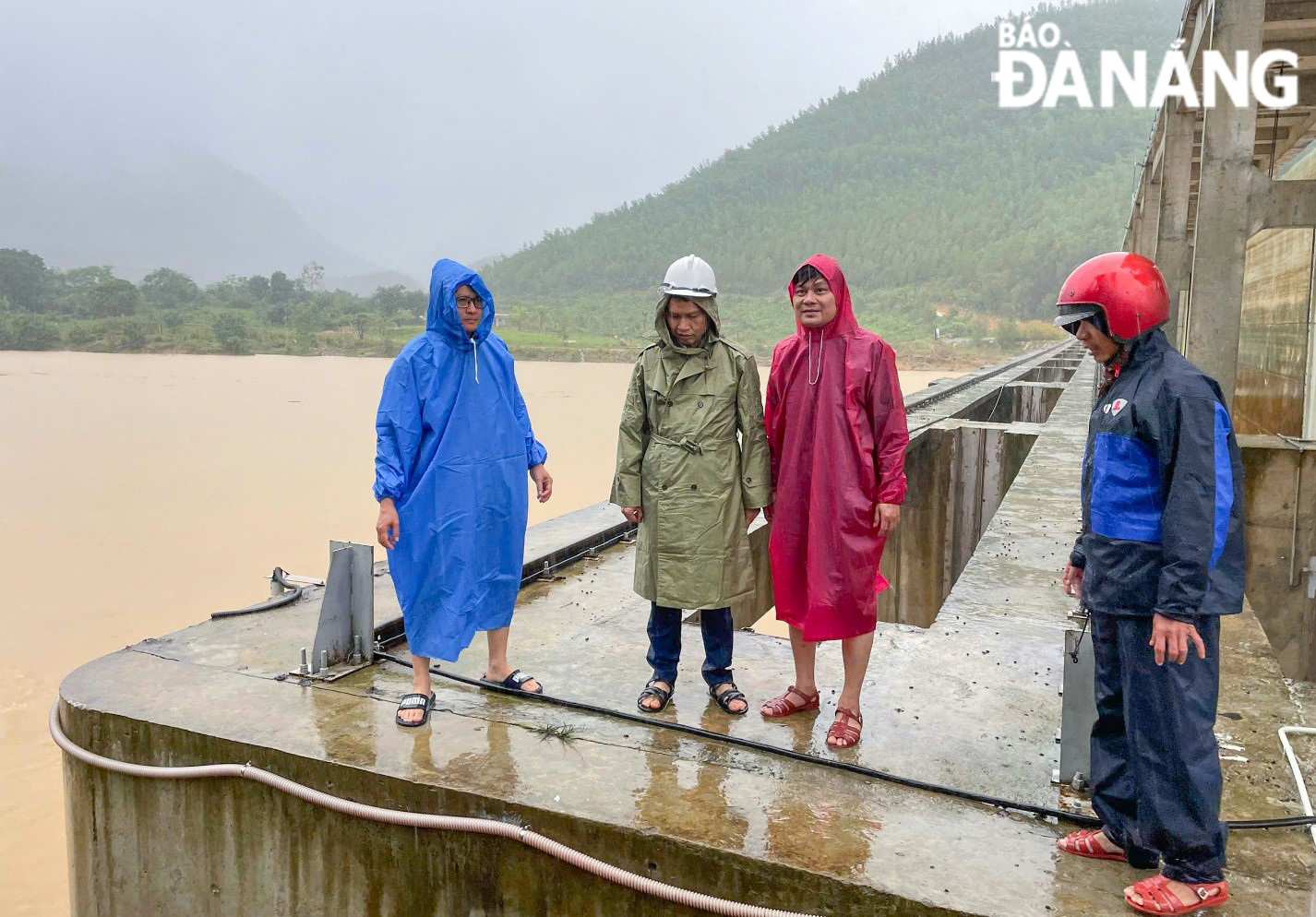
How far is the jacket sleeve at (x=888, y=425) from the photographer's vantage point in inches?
132

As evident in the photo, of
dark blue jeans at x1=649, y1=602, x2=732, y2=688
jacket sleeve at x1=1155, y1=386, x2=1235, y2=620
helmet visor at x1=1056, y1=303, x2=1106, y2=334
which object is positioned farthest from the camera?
dark blue jeans at x1=649, y1=602, x2=732, y2=688

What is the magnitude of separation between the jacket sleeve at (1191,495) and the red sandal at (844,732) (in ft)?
4.32

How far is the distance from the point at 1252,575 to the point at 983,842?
5326mm

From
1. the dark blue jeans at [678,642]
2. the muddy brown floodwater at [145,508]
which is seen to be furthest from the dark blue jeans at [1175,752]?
the muddy brown floodwater at [145,508]

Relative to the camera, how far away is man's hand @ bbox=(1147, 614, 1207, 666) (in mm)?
2350

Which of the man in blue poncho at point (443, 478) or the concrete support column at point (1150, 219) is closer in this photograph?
the man in blue poncho at point (443, 478)

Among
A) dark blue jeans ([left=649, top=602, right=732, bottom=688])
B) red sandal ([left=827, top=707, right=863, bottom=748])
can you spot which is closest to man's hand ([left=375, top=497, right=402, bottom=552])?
dark blue jeans ([left=649, top=602, right=732, bottom=688])

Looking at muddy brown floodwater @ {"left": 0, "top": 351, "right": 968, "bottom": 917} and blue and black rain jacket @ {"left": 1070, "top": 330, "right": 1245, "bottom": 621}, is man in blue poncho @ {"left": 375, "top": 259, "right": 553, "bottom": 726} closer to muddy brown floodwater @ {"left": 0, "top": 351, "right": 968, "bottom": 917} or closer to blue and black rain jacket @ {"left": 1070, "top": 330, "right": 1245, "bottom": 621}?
blue and black rain jacket @ {"left": 1070, "top": 330, "right": 1245, "bottom": 621}

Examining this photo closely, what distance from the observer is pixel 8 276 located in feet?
204

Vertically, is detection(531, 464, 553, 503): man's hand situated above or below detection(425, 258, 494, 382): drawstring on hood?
below

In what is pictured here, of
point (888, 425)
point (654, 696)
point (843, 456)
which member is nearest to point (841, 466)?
point (843, 456)

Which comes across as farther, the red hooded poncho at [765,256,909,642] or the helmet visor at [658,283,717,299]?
the helmet visor at [658,283,717,299]

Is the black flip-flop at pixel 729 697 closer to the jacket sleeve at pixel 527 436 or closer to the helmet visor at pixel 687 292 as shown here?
the jacket sleeve at pixel 527 436

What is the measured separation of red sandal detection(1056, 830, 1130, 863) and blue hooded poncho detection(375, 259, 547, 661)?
83.3 inches
